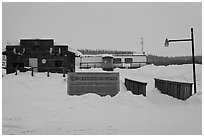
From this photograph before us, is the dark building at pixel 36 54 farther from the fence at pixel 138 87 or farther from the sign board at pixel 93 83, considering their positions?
the sign board at pixel 93 83

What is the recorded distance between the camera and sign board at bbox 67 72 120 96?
44.0 ft

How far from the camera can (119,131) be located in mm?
6414

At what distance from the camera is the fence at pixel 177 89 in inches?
467

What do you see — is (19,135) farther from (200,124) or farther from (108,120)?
(200,124)

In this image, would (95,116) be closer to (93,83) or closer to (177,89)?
(93,83)

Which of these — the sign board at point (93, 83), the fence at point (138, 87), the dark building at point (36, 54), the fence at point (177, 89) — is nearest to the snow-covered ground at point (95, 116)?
the fence at point (177, 89)

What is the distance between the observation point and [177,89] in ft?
42.5

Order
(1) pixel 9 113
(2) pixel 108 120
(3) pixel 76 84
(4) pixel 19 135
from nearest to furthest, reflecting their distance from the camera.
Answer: (4) pixel 19 135, (2) pixel 108 120, (1) pixel 9 113, (3) pixel 76 84

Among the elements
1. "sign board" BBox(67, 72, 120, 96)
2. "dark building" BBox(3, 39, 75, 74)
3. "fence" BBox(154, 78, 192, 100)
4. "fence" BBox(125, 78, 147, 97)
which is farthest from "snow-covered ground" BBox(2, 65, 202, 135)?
"dark building" BBox(3, 39, 75, 74)

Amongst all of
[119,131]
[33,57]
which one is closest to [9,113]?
[119,131]

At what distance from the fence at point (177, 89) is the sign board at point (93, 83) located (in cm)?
305

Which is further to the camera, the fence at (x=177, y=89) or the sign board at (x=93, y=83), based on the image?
the sign board at (x=93, y=83)

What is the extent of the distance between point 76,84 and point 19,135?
7.47 m

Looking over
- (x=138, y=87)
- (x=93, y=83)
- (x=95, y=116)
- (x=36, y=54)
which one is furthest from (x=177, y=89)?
(x=36, y=54)
